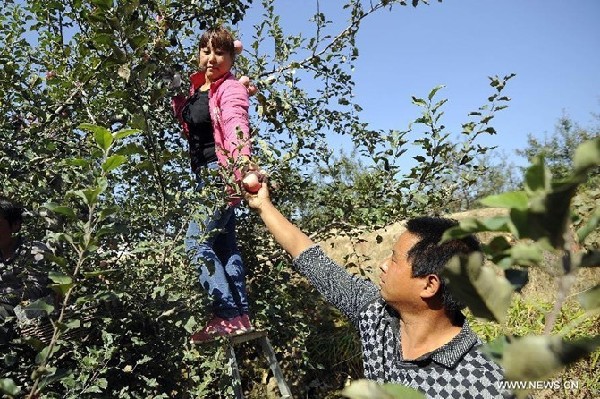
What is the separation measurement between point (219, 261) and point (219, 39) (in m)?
1.02

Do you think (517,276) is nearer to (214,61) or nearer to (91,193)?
(91,193)

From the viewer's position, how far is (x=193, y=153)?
8.39ft

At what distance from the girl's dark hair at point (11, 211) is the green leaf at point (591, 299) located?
6.51 ft

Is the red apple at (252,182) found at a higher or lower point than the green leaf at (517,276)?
higher

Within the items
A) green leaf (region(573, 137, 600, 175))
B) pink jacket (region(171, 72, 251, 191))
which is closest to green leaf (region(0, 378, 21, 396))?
green leaf (region(573, 137, 600, 175))

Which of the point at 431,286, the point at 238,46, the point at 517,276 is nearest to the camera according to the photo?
Answer: the point at 517,276

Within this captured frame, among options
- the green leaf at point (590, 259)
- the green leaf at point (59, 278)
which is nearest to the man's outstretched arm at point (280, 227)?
the green leaf at point (59, 278)

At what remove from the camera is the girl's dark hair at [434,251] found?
157 cm

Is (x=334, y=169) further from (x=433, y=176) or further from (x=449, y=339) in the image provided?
(x=449, y=339)

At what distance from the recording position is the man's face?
161cm

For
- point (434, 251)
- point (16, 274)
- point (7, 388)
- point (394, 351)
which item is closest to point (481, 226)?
point (7, 388)

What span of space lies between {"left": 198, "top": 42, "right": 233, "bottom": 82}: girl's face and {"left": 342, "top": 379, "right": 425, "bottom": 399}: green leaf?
83.9 inches

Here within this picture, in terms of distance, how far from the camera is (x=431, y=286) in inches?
62.7

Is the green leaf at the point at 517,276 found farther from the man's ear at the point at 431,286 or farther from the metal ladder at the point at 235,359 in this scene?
the metal ladder at the point at 235,359
